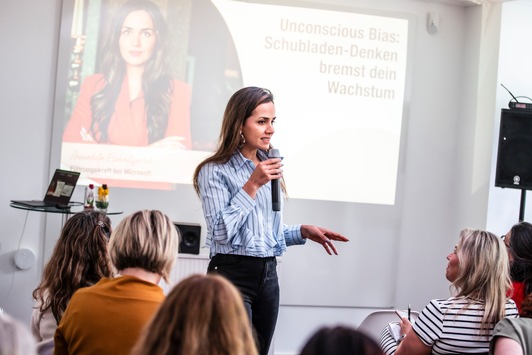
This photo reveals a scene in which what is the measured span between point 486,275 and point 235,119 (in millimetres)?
1150

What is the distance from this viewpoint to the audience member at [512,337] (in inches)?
99.6

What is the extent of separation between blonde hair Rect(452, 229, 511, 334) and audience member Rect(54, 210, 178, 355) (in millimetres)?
1215

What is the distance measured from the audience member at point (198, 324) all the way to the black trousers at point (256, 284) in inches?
56.3

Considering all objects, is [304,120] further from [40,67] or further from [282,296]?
[40,67]

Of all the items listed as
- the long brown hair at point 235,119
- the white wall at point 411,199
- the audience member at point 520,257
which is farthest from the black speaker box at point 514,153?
the long brown hair at point 235,119

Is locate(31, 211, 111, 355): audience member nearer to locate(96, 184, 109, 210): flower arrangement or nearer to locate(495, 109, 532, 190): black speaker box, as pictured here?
locate(96, 184, 109, 210): flower arrangement

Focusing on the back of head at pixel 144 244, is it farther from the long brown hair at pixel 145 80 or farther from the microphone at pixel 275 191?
the long brown hair at pixel 145 80

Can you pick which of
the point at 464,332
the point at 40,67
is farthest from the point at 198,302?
the point at 40,67

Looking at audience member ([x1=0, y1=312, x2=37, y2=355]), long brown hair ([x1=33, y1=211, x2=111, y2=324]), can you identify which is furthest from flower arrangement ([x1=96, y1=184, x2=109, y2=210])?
audience member ([x1=0, y1=312, x2=37, y2=355])

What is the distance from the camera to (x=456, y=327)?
9.30 feet

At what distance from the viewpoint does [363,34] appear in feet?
19.5

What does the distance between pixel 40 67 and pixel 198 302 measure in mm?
4279

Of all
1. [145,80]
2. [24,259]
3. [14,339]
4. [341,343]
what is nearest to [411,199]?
[145,80]

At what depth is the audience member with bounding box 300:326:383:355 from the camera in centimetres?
136
